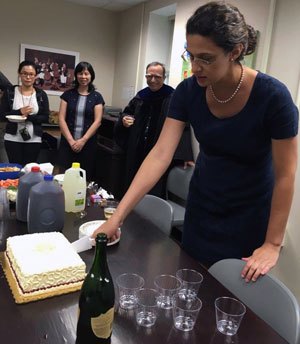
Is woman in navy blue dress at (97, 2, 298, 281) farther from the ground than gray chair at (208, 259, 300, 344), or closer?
farther from the ground

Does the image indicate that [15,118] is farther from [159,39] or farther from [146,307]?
[146,307]

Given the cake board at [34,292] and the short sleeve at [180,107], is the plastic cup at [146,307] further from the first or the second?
the short sleeve at [180,107]

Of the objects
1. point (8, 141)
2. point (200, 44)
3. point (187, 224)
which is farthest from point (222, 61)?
point (8, 141)

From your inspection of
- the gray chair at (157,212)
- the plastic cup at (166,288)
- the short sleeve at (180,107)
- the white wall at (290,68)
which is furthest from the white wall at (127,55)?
the plastic cup at (166,288)

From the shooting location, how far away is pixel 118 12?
5.17 meters

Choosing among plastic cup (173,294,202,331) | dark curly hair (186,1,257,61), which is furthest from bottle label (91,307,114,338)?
dark curly hair (186,1,257,61)

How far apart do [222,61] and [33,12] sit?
173 inches

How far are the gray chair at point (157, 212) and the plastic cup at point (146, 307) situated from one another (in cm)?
72

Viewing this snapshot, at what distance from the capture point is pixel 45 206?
130cm

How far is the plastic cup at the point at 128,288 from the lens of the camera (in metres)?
0.92

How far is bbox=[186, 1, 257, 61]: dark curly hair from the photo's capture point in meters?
1.05

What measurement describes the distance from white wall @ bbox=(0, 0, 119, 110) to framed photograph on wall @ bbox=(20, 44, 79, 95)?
7 centimetres

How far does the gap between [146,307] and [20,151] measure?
108 inches

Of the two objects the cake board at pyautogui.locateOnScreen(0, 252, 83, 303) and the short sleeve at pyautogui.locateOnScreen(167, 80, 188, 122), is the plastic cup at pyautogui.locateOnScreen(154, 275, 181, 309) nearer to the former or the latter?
the cake board at pyautogui.locateOnScreen(0, 252, 83, 303)
